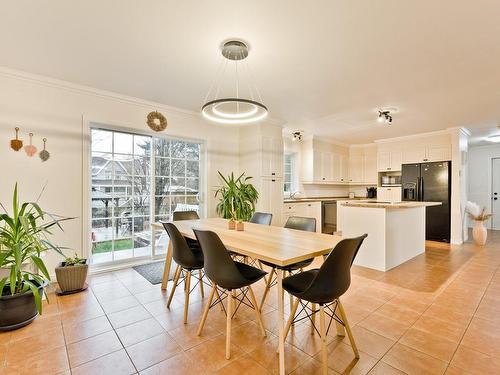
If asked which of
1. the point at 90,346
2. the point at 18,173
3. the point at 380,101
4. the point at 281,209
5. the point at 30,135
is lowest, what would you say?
the point at 90,346

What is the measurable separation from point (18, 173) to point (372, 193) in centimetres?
729

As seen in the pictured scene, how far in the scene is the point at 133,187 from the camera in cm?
382

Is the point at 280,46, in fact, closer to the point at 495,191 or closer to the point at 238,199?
the point at 238,199

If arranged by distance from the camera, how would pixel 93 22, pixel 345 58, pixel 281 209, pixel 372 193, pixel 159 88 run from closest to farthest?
pixel 93 22 → pixel 345 58 → pixel 159 88 → pixel 281 209 → pixel 372 193

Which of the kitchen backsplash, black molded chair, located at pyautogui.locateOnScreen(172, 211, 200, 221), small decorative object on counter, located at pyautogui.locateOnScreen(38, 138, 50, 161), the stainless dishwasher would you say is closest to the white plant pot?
the kitchen backsplash

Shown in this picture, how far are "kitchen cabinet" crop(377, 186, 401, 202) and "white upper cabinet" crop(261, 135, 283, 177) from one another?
2928 mm

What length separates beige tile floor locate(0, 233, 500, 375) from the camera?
1666 millimetres

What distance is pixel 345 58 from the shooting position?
2.50 meters

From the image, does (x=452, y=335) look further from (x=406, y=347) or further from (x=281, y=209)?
(x=281, y=209)

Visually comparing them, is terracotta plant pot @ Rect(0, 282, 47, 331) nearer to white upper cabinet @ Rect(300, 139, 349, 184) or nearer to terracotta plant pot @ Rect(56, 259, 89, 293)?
terracotta plant pot @ Rect(56, 259, 89, 293)

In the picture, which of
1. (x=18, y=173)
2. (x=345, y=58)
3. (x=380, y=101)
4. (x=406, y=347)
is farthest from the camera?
(x=380, y=101)

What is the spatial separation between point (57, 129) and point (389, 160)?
6.57 metres

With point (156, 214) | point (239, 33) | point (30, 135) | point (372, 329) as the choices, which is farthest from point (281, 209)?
point (30, 135)

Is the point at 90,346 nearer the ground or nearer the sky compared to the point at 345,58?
nearer the ground
